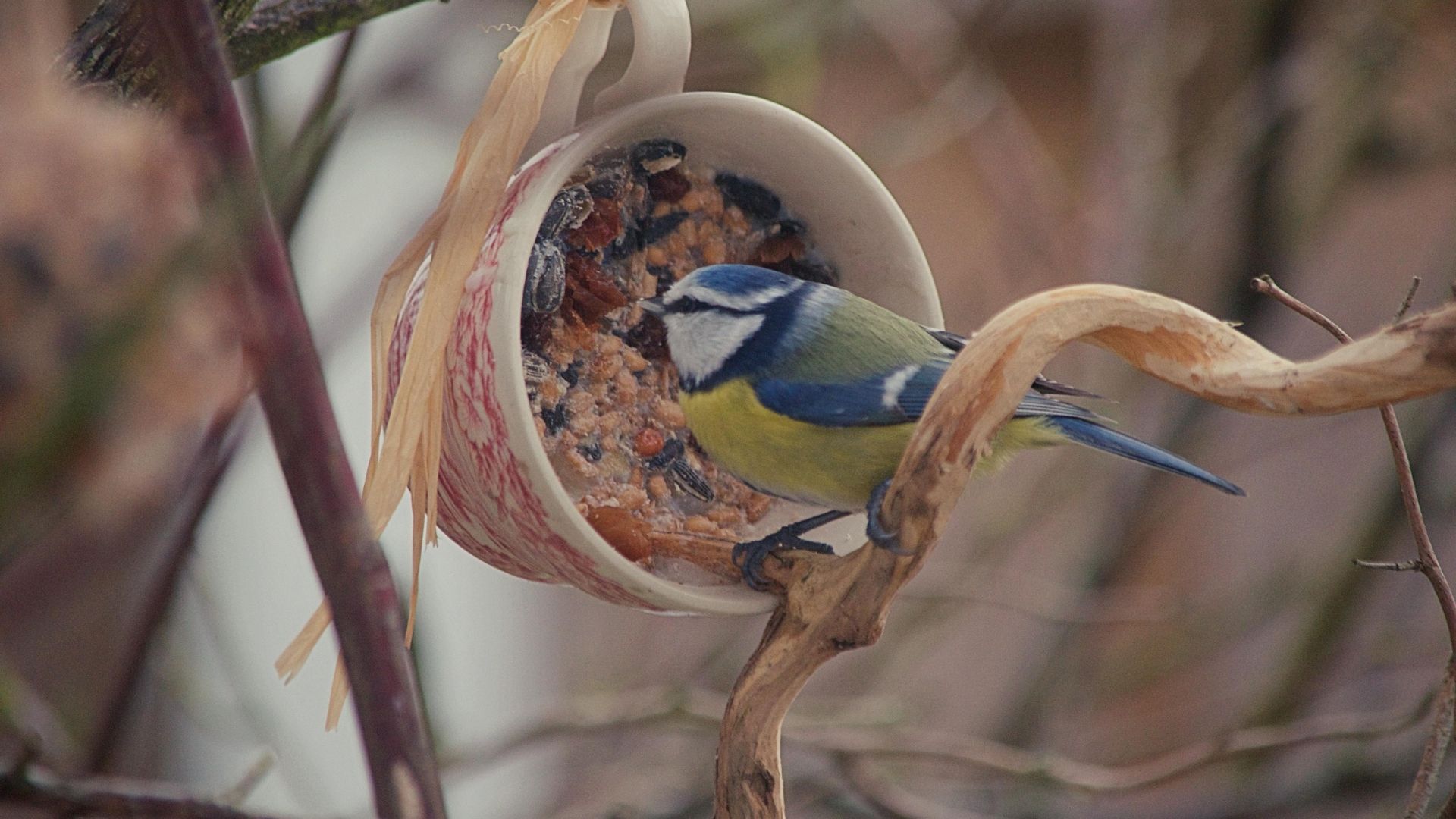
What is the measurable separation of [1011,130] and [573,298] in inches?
38.8

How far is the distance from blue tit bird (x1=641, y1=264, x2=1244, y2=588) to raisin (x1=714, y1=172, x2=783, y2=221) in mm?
108

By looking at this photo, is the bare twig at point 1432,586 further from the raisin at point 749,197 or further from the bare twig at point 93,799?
the bare twig at point 93,799

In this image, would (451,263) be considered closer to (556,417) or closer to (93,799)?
(556,417)

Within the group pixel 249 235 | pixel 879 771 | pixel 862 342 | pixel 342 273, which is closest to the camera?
pixel 249 235

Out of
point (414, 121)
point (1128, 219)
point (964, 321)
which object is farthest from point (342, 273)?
point (964, 321)

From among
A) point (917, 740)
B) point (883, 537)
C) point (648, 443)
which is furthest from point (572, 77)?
point (917, 740)

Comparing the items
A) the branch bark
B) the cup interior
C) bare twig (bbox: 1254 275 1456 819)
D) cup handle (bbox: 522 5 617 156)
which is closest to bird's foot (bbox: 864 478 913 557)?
the branch bark

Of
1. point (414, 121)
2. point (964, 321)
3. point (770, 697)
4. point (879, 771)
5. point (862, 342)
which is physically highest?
point (414, 121)

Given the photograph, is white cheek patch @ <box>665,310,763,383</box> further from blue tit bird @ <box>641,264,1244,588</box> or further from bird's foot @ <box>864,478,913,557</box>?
bird's foot @ <box>864,478,913,557</box>

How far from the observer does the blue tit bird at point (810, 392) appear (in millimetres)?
887

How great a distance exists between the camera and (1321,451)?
3.00 m

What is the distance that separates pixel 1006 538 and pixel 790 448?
1178 millimetres

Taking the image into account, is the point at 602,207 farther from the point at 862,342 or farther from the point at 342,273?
the point at 342,273

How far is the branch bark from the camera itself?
665 mm
